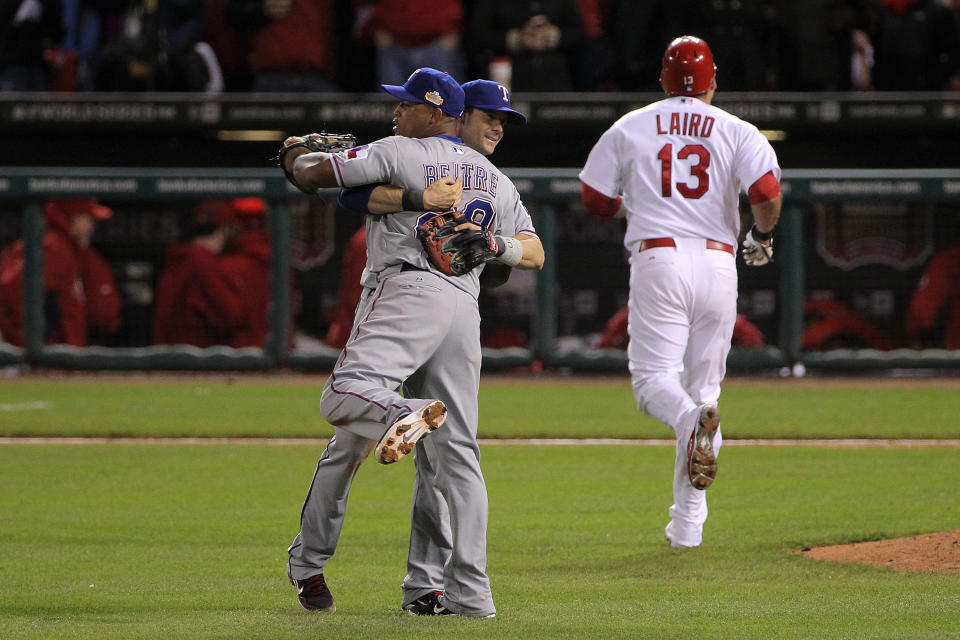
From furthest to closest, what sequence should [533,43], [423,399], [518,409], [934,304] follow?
1. [533,43]
2. [934,304]
3. [518,409]
4. [423,399]

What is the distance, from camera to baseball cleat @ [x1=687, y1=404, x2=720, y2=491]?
4.98 metres

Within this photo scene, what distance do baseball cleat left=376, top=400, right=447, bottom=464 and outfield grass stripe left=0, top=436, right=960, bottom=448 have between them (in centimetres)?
465

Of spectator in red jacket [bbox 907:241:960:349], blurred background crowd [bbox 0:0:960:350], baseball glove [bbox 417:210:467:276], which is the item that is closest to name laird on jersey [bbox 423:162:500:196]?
baseball glove [bbox 417:210:467:276]

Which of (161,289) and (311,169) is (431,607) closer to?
(311,169)

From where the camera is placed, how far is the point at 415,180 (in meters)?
4.16

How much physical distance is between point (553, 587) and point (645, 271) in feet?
4.71

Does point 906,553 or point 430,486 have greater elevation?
point 430,486

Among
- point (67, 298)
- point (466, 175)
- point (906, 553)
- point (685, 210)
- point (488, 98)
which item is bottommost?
point (67, 298)

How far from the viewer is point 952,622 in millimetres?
4051

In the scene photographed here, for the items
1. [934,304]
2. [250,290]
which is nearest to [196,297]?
[250,290]

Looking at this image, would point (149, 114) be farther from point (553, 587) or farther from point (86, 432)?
point (553, 587)

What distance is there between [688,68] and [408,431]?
2.50 meters

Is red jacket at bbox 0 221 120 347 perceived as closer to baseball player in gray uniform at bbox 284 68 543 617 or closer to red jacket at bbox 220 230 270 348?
red jacket at bbox 220 230 270 348

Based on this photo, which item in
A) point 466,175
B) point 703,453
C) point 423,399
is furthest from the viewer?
point 703,453
